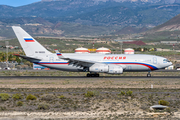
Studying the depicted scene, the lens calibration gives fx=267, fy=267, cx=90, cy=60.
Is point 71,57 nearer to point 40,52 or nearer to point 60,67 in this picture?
point 60,67

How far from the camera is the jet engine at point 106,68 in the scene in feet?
149

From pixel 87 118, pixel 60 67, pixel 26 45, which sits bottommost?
pixel 87 118

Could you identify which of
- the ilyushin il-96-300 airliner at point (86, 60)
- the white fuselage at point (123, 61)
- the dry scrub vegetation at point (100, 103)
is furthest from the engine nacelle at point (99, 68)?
the dry scrub vegetation at point (100, 103)

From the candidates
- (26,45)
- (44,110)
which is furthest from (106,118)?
(26,45)

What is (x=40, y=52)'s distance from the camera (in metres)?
48.3

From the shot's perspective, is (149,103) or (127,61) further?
(127,61)

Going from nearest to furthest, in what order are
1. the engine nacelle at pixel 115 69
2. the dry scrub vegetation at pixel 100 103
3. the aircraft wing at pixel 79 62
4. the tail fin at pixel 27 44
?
the dry scrub vegetation at pixel 100 103 < the engine nacelle at pixel 115 69 < the aircraft wing at pixel 79 62 < the tail fin at pixel 27 44

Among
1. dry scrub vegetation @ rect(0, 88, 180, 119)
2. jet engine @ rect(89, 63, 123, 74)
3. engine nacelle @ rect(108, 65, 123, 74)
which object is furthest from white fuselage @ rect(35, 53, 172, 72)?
dry scrub vegetation @ rect(0, 88, 180, 119)

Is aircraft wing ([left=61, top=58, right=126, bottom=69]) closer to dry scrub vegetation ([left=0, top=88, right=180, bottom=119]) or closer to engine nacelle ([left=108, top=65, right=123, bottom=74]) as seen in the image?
engine nacelle ([left=108, top=65, right=123, bottom=74])

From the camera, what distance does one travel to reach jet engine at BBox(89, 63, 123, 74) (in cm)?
4541

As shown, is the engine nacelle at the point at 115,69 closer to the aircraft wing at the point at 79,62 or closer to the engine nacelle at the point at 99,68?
the engine nacelle at the point at 99,68

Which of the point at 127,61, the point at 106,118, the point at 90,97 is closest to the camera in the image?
the point at 106,118

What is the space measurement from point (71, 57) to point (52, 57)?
3.42 m

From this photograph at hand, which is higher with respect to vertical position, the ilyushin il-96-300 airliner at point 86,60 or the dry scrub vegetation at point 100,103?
the ilyushin il-96-300 airliner at point 86,60
